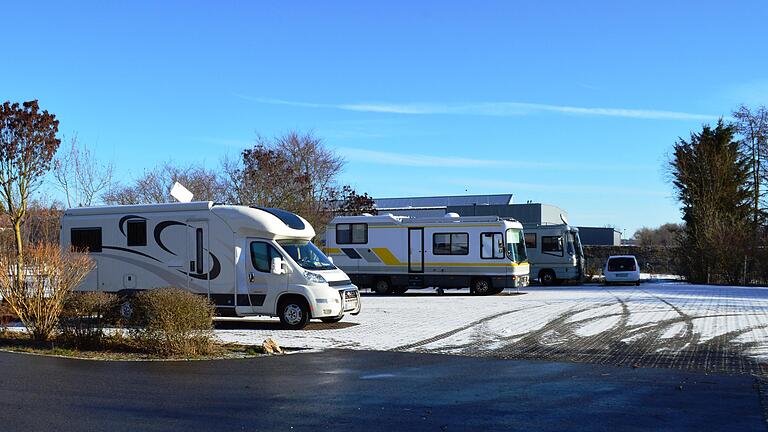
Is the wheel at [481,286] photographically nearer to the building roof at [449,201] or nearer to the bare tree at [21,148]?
the bare tree at [21,148]

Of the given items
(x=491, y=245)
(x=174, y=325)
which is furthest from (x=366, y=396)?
(x=491, y=245)

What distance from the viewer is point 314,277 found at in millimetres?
15328

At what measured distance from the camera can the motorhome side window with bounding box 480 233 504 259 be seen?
87.0 ft

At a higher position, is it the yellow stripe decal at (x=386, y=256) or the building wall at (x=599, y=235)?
the building wall at (x=599, y=235)

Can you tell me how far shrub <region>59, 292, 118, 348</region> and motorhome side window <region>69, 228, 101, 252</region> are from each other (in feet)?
14.4

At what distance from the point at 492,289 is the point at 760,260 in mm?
15612

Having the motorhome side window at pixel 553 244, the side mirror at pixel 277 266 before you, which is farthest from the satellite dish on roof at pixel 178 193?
the motorhome side window at pixel 553 244

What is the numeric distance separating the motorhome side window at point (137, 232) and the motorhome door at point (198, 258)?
1244 mm

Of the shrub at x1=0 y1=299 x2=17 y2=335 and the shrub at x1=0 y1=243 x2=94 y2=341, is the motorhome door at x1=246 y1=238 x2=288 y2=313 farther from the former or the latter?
the shrub at x1=0 y1=299 x2=17 y2=335

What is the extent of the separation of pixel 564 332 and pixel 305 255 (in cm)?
564

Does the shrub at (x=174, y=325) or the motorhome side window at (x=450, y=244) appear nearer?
the shrub at (x=174, y=325)

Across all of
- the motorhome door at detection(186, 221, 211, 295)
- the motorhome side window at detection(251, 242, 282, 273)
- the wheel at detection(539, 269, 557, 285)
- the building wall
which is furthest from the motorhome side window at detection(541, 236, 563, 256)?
the building wall

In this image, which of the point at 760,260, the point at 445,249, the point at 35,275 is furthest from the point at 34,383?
the point at 760,260

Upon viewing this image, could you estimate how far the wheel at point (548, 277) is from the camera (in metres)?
34.7
